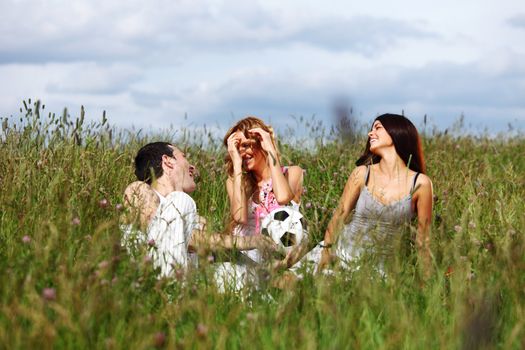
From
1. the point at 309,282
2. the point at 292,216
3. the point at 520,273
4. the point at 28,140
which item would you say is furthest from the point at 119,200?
the point at 520,273

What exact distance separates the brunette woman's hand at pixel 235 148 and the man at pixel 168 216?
328 millimetres

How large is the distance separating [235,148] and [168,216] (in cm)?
152

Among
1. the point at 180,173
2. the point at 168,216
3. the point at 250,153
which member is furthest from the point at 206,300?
the point at 250,153

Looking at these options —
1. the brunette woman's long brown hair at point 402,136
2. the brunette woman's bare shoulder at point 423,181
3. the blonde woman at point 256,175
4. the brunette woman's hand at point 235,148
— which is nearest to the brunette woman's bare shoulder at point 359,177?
the brunette woman's long brown hair at point 402,136

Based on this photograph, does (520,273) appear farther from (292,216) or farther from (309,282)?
(292,216)

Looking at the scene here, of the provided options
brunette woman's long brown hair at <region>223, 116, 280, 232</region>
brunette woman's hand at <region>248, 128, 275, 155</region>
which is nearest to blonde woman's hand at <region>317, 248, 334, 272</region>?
brunette woman's hand at <region>248, 128, 275, 155</region>

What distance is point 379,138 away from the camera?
5645mm

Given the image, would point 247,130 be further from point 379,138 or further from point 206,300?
point 206,300

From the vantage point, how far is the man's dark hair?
566 centimetres

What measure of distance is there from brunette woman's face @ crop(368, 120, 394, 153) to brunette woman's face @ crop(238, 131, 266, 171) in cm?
103

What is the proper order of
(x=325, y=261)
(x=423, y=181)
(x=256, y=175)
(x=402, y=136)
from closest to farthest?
(x=325, y=261) → (x=423, y=181) → (x=402, y=136) → (x=256, y=175)

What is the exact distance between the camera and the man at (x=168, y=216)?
4.08 m

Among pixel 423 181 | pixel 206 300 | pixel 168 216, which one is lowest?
pixel 206 300

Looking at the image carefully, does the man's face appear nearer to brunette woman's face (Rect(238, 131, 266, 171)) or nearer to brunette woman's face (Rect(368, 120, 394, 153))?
brunette woman's face (Rect(238, 131, 266, 171))
